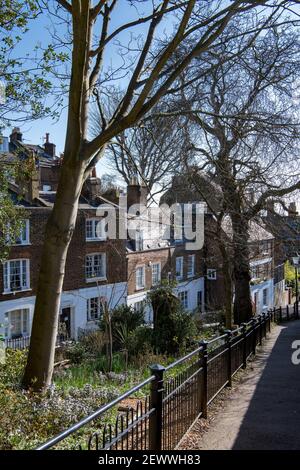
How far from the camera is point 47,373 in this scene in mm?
7336

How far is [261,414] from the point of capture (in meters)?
7.04

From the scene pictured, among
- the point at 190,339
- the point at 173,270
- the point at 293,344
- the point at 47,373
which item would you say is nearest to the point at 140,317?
the point at 190,339

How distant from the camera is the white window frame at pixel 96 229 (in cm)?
2683

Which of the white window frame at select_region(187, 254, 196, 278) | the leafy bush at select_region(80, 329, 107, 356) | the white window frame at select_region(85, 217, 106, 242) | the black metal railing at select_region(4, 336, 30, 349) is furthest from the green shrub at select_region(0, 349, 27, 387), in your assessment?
the white window frame at select_region(187, 254, 196, 278)

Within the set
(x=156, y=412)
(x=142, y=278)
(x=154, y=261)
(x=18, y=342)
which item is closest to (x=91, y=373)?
(x=156, y=412)

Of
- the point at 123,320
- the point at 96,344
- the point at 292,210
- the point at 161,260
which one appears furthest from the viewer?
A: the point at 161,260

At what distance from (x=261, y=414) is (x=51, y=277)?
158 inches

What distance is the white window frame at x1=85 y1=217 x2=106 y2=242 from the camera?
26.8 m

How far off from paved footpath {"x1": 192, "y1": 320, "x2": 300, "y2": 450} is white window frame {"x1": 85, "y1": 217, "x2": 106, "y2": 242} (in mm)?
17018

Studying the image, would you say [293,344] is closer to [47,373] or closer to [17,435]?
[47,373]

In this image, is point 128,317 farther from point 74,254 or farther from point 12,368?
point 74,254

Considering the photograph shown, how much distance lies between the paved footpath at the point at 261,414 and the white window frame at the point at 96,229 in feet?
55.8

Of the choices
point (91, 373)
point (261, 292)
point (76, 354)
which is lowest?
point (261, 292)

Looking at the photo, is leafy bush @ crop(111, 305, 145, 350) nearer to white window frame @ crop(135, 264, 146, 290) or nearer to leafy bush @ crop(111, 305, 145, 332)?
leafy bush @ crop(111, 305, 145, 332)
